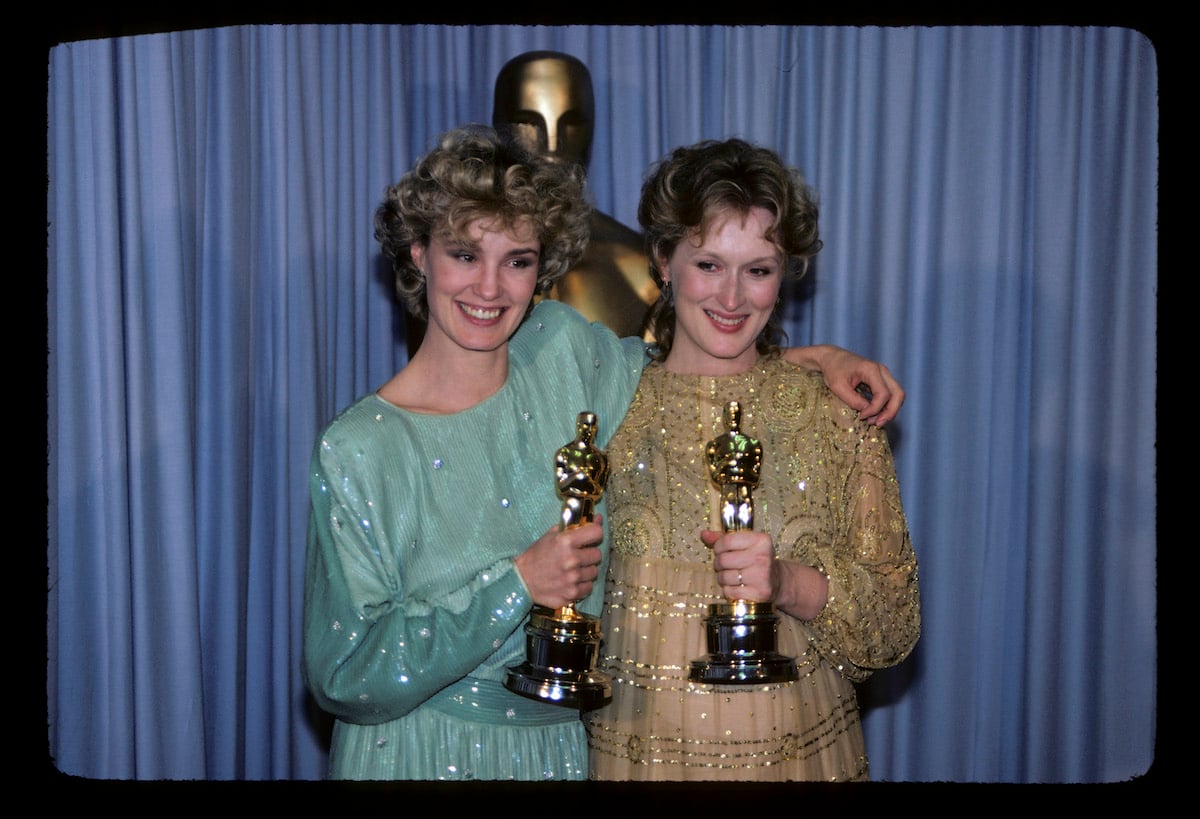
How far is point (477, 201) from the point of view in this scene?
5.19 feet

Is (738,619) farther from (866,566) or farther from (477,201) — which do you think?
(477,201)

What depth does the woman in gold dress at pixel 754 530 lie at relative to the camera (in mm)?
1646

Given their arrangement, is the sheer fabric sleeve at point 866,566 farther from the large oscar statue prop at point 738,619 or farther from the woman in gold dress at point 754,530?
the large oscar statue prop at point 738,619

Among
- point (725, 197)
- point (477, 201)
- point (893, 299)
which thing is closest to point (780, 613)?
point (725, 197)

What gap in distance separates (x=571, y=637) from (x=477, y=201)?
1.75ft

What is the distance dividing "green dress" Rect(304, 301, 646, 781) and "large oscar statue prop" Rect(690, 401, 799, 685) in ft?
0.73

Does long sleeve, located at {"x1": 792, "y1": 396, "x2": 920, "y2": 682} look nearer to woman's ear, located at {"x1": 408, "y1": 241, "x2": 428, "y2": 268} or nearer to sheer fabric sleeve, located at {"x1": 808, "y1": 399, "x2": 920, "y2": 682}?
sheer fabric sleeve, located at {"x1": 808, "y1": 399, "x2": 920, "y2": 682}

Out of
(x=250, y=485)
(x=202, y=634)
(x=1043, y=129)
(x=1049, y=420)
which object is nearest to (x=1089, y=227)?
(x=1043, y=129)

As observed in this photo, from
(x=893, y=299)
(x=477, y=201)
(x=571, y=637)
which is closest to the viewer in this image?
(x=571, y=637)

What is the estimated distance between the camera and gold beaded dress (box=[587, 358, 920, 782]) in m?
1.65

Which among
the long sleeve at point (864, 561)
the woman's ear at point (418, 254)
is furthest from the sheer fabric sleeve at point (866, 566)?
the woman's ear at point (418, 254)

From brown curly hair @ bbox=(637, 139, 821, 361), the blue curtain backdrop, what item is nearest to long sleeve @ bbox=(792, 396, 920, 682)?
brown curly hair @ bbox=(637, 139, 821, 361)

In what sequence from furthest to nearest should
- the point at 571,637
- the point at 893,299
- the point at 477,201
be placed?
the point at 893,299 → the point at 477,201 → the point at 571,637

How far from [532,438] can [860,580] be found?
450mm
